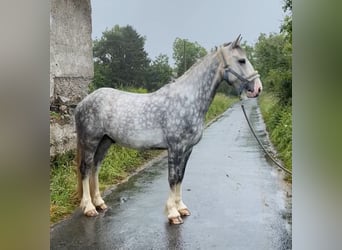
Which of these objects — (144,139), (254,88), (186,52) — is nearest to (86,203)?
(144,139)

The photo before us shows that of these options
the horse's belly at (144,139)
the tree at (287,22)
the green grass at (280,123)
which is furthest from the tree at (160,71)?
the tree at (287,22)

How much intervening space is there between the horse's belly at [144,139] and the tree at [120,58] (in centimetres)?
24

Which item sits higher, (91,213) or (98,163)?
(98,163)

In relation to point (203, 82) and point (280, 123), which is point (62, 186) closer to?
point (203, 82)

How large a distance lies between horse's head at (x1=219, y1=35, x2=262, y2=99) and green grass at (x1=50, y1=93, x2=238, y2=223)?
8 cm

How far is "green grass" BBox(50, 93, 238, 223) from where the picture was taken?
234cm

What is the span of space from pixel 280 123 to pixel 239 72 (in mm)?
316

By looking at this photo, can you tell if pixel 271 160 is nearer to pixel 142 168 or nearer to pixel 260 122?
pixel 260 122

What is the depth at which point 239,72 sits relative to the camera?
231 centimetres

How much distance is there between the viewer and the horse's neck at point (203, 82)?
2324mm

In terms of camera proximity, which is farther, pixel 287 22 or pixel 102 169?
pixel 102 169
